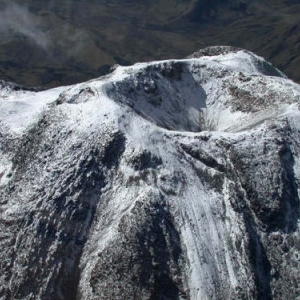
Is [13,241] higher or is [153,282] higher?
[13,241]

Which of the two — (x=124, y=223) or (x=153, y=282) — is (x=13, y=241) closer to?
(x=124, y=223)

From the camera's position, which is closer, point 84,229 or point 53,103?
point 84,229

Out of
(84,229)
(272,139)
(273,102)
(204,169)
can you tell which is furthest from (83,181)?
(273,102)

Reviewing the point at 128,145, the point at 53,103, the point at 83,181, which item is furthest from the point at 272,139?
the point at 53,103

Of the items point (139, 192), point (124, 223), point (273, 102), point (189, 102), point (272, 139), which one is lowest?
point (124, 223)

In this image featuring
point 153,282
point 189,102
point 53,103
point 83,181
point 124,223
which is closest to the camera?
point 153,282

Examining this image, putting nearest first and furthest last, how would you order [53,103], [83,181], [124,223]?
[124,223], [83,181], [53,103]
